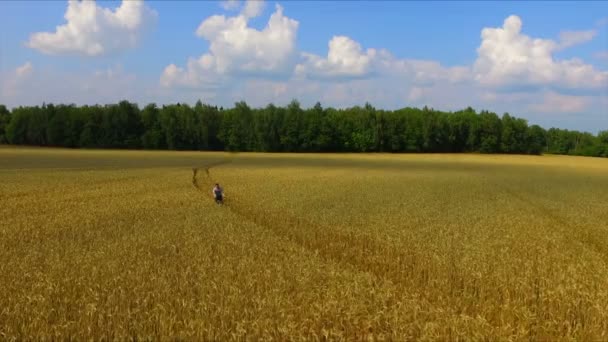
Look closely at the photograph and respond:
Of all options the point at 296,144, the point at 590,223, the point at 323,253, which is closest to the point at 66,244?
the point at 323,253

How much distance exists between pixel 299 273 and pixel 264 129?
385ft

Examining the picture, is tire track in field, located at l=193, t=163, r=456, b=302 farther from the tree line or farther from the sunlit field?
the tree line

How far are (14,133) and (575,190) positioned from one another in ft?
458

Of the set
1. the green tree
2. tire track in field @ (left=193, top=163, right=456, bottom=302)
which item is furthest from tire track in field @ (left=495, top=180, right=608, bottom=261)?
the green tree

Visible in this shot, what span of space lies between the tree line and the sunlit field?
106 metres

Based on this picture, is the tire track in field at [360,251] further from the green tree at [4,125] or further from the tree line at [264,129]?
the green tree at [4,125]

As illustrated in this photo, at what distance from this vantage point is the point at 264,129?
127 m

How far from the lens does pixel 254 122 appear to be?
12812 centimetres

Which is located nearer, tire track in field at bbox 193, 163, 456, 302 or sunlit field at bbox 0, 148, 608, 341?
sunlit field at bbox 0, 148, 608, 341

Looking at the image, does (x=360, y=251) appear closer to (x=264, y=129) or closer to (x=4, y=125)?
(x=264, y=129)

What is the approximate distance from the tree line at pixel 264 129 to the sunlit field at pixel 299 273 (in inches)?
4171

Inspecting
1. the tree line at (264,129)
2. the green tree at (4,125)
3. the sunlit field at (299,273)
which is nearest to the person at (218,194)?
the sunlit field at (299,273)

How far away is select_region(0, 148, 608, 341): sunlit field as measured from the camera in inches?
309

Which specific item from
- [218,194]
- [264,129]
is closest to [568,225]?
[218,194]
